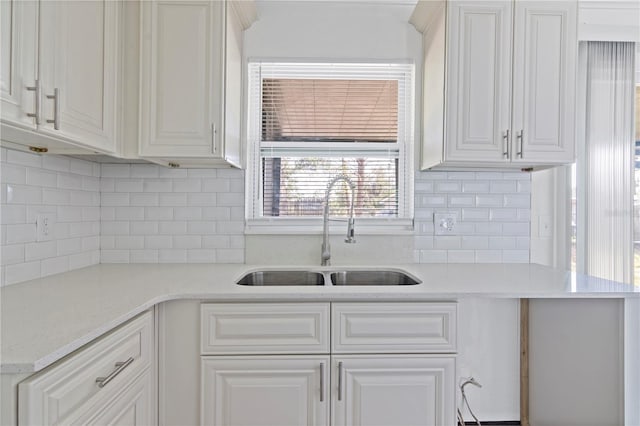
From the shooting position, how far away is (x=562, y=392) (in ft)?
5.90

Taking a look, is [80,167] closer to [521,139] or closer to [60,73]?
[60,73]

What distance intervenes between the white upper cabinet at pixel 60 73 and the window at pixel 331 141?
0.81 metres

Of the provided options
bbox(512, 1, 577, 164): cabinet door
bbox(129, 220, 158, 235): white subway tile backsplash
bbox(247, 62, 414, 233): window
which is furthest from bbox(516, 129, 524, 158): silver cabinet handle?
bbox(129, 220, 158, 235): white subway tile backsplash

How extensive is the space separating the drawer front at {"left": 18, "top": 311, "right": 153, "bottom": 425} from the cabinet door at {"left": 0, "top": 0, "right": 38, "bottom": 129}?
0.69m

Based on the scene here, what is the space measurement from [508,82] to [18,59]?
1.96 meters

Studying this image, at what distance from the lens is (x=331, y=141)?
2297 mm

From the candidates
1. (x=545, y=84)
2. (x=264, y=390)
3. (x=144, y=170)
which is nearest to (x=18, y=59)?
(x=144, y=170)

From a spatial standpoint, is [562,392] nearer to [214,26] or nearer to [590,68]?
[590,68]

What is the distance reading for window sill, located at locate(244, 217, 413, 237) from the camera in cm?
221

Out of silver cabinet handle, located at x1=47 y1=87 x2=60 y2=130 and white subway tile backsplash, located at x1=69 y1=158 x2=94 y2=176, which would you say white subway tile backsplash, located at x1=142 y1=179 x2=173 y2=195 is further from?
silver cabinet handle, located at x1=47 y1=87 x2=60 y2=130

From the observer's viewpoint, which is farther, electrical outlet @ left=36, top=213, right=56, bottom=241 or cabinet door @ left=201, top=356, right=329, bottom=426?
electrical outlet @ left=36, top=213, right=56, bottom=241

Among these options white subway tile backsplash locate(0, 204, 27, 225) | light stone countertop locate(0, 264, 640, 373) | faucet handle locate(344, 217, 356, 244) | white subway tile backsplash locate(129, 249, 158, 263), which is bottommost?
light stone countertop locate(0, 264, 640, 373)

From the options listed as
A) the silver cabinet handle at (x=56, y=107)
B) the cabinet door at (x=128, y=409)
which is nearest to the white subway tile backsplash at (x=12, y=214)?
the silver cabinet handle at (x=56, y=107)

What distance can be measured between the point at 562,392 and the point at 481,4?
6.18 feet
